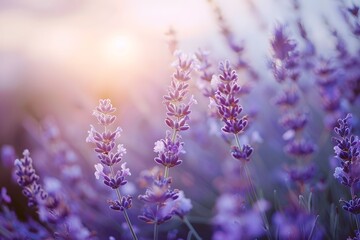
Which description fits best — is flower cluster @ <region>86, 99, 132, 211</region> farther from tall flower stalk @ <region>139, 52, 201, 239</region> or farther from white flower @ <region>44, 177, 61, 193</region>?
white flower @ <region>44, 177, 61, 193</region>

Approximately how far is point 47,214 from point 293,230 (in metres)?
0.88

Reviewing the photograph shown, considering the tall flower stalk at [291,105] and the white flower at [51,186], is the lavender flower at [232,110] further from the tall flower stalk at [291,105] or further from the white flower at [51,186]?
the white flower at [51,186]

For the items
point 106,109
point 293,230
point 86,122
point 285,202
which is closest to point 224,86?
point 106,109

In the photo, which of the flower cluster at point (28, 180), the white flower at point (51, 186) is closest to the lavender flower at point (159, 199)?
the flower cluster at point (28, 180)

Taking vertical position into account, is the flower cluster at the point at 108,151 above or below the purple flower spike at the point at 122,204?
above

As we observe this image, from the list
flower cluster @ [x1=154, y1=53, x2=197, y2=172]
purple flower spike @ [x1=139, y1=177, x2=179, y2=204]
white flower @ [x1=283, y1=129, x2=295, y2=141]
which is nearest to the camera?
purple flower spike @ [x1=139, y1=177, x2=179, y2=204]

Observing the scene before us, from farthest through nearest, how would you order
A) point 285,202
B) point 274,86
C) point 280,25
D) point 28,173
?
point 274,86, point 285,202, point 280,25, point 28,173

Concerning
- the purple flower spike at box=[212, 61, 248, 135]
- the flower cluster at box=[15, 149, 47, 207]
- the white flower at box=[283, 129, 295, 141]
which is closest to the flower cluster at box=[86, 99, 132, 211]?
the flower cluster at box=[15, 149, 47, 207]

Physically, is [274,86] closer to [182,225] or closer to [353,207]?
[182,225]

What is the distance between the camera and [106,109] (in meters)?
1.63

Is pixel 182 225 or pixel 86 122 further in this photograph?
pixel 86 122

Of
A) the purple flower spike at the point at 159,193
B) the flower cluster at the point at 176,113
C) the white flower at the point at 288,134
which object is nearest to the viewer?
the purple flower spike at the point at 159,193

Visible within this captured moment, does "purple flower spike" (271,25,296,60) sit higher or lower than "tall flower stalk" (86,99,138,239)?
higher

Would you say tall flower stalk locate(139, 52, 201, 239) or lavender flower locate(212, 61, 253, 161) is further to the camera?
lavender flower locate(212, 61, 253, 161)
